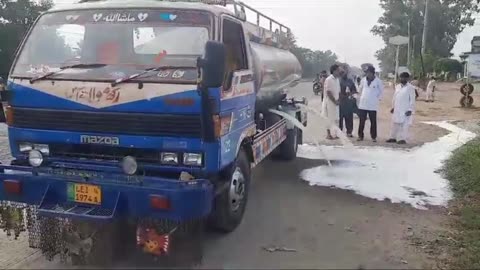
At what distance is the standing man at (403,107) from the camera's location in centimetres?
1122

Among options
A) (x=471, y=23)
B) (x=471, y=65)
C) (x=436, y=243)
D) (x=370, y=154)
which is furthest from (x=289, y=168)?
(x=471, y=23)

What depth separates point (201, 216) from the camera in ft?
13.5

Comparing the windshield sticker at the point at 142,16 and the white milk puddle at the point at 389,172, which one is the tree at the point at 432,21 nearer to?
the white milk puddle at the point at 389,172

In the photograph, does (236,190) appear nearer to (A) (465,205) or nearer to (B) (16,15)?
(A) (465,205)

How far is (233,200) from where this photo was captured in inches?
199

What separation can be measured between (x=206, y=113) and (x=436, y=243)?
2.69m

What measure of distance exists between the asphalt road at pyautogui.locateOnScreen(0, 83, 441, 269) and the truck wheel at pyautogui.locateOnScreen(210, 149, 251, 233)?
169mm

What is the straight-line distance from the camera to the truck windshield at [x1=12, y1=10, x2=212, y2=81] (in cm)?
461

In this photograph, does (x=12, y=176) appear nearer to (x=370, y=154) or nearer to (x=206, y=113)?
(x=206, y=113)

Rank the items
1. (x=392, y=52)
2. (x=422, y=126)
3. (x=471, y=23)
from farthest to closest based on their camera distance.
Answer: (x=392, y=52), (x=471, y=23), (x=422, y=126)

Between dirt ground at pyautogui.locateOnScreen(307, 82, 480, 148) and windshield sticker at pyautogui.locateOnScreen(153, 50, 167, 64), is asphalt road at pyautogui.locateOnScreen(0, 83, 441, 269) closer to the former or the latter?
windshield sticker at pyautogui.locateOnScreen(153, 50, 167, 64)

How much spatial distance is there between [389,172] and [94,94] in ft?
18.3

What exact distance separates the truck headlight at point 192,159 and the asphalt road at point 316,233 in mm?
897

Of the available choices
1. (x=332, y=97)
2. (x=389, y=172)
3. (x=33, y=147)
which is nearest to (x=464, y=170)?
(x=389, y=172)
